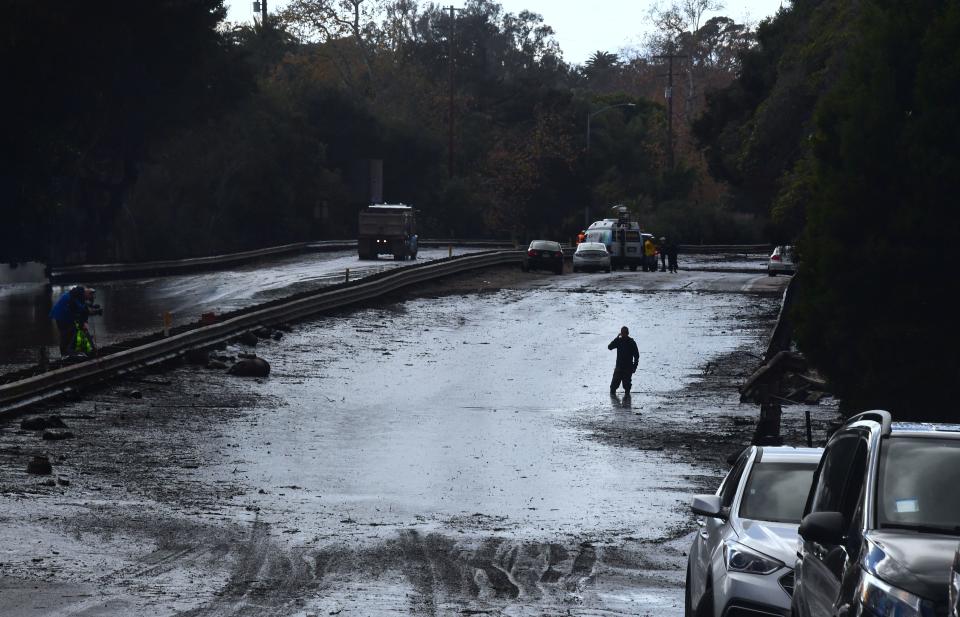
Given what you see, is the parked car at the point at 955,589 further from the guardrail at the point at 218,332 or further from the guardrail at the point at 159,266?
the guardrail at the point at 159,266

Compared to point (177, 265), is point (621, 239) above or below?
above

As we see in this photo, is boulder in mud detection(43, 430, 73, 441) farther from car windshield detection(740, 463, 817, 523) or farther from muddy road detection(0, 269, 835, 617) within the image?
car windshield detection(740, 463, 817, 523)

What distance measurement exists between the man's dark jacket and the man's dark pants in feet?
0.23

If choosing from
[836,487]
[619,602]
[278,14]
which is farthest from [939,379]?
[278,14]

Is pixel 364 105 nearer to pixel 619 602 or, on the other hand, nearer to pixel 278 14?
pixel 278 14

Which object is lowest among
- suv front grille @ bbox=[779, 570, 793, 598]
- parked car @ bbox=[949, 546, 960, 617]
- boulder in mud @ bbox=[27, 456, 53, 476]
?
boulder in mud @ bbox=[27, 456, 53, 476]

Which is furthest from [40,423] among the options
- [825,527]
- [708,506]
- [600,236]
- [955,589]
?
[600,236]

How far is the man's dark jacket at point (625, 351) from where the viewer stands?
35.2 m

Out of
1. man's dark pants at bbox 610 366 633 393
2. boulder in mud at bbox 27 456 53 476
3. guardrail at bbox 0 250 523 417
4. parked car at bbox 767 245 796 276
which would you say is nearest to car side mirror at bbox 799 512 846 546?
boulder in mud at bbox 27 456 53 476

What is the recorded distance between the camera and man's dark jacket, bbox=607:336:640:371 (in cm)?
3519

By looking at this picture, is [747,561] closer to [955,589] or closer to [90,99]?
[955,589]

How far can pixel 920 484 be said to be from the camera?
7.39 m

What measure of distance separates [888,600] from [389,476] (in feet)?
57.7

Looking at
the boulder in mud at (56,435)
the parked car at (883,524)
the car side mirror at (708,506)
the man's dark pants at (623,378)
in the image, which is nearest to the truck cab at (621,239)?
the man's dark pants at (623,378)
